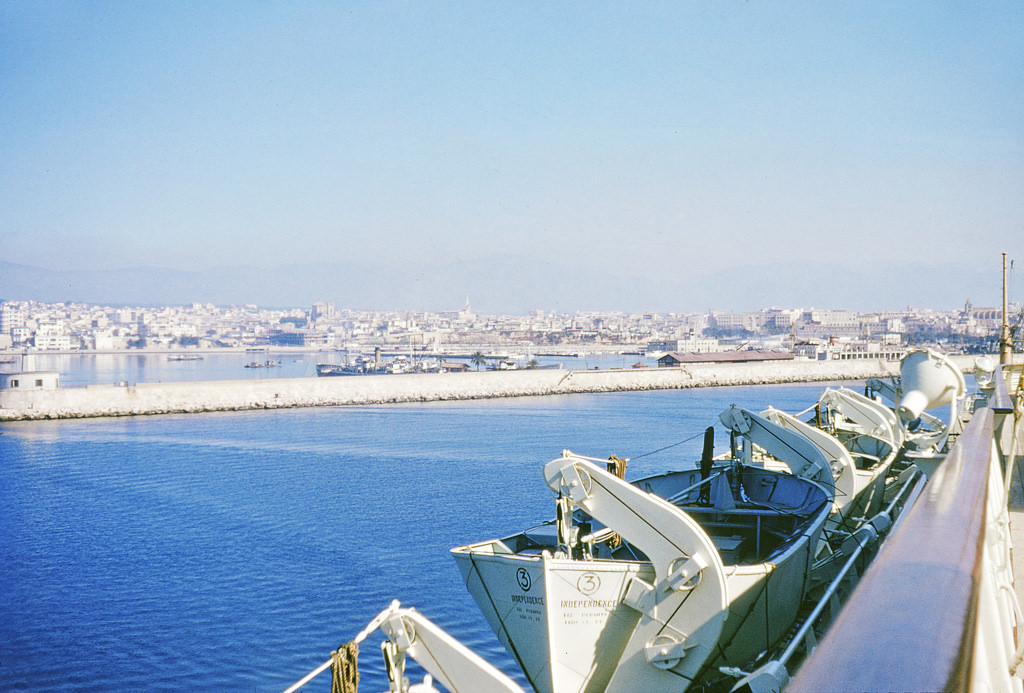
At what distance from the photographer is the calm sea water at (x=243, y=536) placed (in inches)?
418

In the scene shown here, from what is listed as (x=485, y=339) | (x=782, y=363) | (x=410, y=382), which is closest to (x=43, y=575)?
(x=410, y=382)

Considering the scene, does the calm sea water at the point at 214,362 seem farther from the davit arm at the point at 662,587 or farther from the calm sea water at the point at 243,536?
the davit arm at the point at 662,587

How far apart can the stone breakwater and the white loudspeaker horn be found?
128ft

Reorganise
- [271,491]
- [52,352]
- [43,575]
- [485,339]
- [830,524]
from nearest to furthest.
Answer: [830,524] < [43,575] < [271,491] < [52,352] < [485,339]

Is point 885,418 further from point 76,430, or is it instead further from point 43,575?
point 76,430

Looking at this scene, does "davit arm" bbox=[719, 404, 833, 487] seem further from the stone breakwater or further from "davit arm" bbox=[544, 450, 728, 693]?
the stone breakwater

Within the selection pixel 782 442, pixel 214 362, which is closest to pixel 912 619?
pixel 782 442

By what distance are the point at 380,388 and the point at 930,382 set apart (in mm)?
42512

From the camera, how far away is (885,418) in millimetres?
14508

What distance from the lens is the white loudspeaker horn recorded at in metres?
10.8

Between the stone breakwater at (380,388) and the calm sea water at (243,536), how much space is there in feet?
16.6

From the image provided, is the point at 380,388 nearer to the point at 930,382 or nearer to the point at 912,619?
the point at 930,382

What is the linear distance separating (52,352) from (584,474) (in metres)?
161

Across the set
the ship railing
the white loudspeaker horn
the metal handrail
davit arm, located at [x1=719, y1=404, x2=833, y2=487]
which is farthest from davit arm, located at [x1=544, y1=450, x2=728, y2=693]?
the white loudspeaker horn
